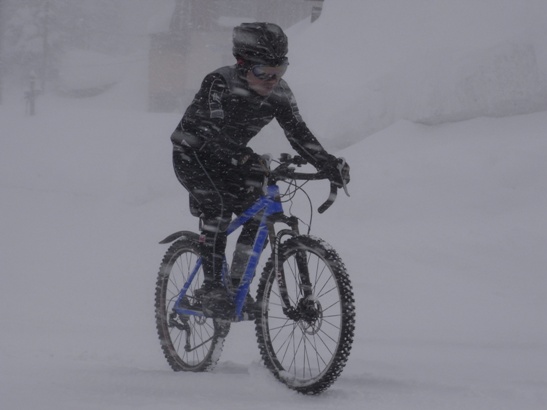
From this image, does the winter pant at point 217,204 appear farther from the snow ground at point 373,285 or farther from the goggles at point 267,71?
the snow ground at point 373,285

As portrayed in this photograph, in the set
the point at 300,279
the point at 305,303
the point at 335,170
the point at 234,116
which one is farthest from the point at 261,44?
the point at 305,303

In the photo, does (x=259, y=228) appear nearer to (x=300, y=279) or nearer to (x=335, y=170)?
(x=300, y=279)

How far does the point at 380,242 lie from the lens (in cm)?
977

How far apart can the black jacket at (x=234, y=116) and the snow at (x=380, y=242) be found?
63.9 inches

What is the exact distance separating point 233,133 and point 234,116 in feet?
0.44

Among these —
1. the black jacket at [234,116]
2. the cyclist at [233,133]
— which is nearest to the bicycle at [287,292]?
the cyclist at [233,133]

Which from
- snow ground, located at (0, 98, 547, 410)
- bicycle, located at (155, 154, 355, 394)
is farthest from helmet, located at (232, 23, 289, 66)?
snow ground, located at (0, 98, 547, 410)

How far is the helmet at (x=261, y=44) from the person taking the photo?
4.50 meters

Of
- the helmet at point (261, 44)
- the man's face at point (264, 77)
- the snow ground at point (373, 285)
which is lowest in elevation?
the snow ground at point (373, 285)

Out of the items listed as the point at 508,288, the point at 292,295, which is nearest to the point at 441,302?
the point at 508,288

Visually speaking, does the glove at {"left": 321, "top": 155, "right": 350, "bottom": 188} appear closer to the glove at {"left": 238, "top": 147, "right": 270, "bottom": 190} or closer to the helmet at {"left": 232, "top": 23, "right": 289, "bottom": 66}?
the glove at {"left": 238, "top": 147, "right": 270, "bottom": 190}

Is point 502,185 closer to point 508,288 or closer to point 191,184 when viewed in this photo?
point 508,288

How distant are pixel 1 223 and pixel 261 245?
35.9 feet

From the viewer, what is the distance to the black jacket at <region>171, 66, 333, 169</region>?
15.1ft
